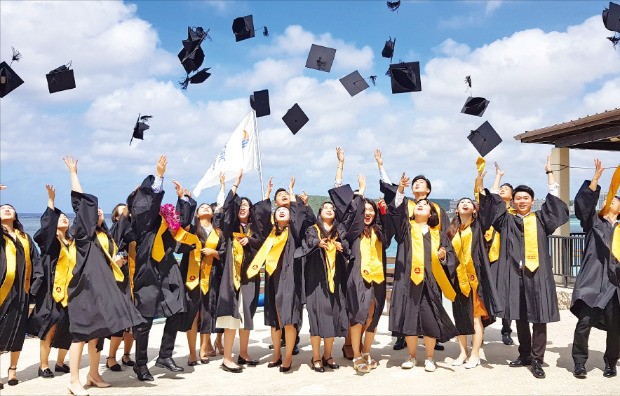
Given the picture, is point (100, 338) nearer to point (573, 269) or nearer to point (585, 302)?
point (585, 302)

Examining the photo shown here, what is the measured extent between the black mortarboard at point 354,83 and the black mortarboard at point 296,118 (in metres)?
0.77

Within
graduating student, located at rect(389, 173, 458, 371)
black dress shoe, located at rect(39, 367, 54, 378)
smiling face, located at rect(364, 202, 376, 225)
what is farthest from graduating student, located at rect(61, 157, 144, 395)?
graduating student, located at rect(389, 173, 458, 371)

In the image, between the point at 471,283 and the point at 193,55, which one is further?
the point at 193,55

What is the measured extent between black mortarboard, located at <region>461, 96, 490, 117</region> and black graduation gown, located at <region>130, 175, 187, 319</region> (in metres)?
4.59

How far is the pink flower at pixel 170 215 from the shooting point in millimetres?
6016

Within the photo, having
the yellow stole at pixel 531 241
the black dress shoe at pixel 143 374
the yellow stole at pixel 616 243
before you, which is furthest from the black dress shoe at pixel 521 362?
the black dress shoe at pixel 143 374

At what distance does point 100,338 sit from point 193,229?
1493 mm

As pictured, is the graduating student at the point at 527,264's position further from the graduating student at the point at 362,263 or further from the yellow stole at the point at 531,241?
the graduating student at the point at 362,263

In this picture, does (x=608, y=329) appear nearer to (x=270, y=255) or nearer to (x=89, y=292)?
(x=270, y=255)

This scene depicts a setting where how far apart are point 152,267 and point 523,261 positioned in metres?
3.74

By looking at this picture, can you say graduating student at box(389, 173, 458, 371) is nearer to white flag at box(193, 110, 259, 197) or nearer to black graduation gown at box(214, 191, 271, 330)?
black graduation gown at box(214, 191, 271, 330)

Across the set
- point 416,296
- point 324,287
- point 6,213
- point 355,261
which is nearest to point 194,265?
point 324,287

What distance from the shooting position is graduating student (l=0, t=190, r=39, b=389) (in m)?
5.67

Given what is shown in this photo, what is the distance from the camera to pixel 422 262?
6.00 m
